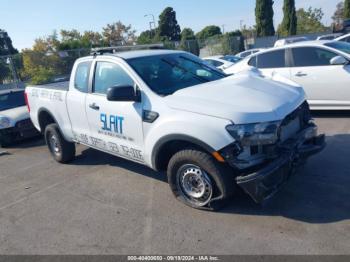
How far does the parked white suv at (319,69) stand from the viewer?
689cm

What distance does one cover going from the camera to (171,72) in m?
4.71

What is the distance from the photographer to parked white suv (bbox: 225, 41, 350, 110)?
6.89 metres

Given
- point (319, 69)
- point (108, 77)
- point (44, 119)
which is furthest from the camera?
point (319, 69)

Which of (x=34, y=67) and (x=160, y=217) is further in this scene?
(x=34, y=67)

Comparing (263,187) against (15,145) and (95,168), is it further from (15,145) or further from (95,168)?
(15,145)

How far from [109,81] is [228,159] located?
224 cm

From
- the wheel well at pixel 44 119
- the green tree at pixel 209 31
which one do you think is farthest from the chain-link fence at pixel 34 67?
the green tree at pixel 209 31

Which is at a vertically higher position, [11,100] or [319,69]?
[319,69]

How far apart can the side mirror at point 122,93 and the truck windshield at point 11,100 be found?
20.5 feet

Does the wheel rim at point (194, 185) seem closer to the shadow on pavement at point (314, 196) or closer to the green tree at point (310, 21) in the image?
Result: the shadow on pavement at point (314, 196)

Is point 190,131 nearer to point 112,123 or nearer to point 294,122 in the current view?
point 294,122

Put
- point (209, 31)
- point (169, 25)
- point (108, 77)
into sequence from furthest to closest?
point (209, 31) < point (169, 25) < point (108, 77)

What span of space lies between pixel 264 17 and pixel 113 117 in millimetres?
42580

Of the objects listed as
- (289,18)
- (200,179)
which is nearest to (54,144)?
(200,179)
